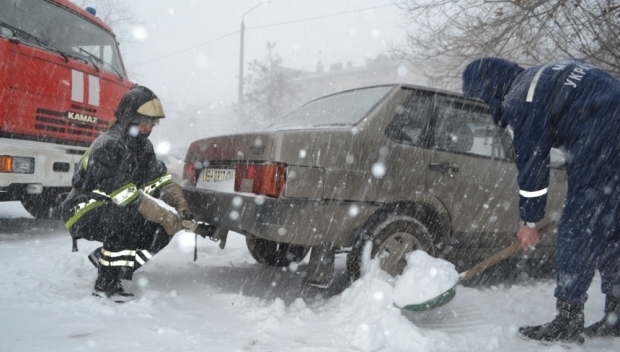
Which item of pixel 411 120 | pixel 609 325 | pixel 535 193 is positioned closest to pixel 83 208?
pixel 411 120

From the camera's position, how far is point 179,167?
50.3 feet

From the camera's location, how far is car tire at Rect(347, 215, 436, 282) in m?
3.05

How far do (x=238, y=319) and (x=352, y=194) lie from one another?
110 cm

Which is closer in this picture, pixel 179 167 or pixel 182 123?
pixel 179 167

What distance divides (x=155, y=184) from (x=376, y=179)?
1.77 m

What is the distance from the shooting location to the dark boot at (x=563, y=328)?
2.70 meters

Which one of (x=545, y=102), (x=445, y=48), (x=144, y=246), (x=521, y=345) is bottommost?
(x=521, y=345)

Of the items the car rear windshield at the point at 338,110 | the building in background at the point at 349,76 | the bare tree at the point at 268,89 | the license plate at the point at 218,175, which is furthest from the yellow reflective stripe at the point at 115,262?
the building in background at the point at 349,76

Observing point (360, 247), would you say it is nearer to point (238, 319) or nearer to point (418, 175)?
point (418, 175)

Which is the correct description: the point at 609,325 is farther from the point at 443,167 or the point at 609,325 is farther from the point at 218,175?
the point at 218,175

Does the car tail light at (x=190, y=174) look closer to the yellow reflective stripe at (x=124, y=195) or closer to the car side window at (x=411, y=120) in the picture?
the yellow reflective stripe at (x=124, y=195)

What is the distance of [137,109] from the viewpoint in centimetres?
317

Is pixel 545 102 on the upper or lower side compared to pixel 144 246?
upper

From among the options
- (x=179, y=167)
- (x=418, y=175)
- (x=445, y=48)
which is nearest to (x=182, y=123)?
(x=179, y=167)
